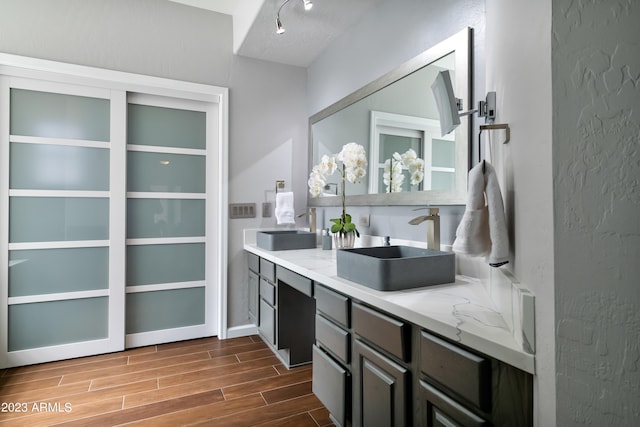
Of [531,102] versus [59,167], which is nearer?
[531,102]

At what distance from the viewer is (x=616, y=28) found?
57 cm

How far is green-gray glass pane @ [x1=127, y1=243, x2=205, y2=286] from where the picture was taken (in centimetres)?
276

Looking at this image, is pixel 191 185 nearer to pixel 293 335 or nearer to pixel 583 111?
pixel 293 335

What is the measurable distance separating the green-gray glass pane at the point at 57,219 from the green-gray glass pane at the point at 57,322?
481 mm

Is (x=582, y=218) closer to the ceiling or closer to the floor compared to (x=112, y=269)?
closer to the ceiling

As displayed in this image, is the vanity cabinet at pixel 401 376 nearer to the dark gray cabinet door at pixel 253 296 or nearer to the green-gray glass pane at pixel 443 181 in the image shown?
the green-gray glass pane at pixel 443 181

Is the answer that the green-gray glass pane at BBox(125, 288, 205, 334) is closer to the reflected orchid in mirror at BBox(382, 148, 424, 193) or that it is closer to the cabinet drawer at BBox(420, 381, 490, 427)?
the reflected orchid in mirror at BBox(382, 148, 424, 193)

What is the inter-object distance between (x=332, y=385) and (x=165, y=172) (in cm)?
214

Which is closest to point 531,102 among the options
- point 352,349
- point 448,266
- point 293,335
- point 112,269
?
point 448,266

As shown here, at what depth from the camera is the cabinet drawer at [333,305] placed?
4.79ft

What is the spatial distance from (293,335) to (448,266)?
1.31 m

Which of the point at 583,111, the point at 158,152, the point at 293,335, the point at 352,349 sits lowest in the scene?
the point at 293,335

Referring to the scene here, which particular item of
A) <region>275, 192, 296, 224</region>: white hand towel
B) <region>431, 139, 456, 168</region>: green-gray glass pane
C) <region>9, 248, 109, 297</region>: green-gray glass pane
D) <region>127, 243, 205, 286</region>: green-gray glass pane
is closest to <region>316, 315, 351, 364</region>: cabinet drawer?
<region>431, 139, 456, 168</region>: green-gray glass pane

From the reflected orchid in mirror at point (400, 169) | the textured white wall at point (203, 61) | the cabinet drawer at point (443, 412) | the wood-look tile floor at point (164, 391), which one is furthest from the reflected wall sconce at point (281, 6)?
the wood-look tile floor at point (164, 391)
